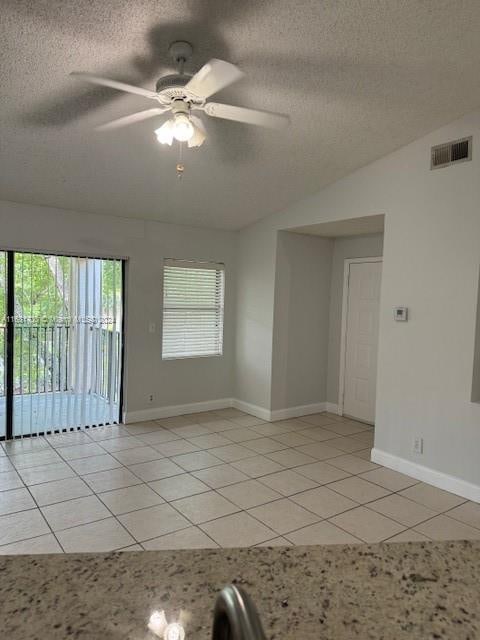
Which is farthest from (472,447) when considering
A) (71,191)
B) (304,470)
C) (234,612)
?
(71,191)

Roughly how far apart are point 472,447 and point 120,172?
149 inches

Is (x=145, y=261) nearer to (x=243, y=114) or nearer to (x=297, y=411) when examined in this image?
(x=297, y=411)

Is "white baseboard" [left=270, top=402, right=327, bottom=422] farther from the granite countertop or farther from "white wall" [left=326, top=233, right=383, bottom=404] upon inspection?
the granite countertop

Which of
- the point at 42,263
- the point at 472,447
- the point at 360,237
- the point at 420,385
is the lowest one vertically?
the point at 472,447

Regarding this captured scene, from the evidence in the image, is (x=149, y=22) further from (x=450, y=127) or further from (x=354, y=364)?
(x=354, y=364)

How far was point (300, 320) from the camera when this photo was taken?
19.7 feet

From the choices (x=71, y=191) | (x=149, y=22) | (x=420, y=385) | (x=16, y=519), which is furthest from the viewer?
(x=71, y=191)

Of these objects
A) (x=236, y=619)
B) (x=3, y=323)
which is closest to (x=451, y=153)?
(x=236, y=619)

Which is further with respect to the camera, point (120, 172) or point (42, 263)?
point (42, 263)

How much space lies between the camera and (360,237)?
588cm

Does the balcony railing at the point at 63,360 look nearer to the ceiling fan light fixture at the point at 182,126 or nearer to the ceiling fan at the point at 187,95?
the ceiling fan at the point at 187,95

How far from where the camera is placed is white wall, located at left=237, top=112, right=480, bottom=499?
12.2ft

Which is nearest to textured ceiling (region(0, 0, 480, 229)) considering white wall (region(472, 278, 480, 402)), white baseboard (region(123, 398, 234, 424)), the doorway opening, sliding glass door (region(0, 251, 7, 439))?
sliding glass door (region(0, 251, 7, 439))

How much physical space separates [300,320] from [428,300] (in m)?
2.19
